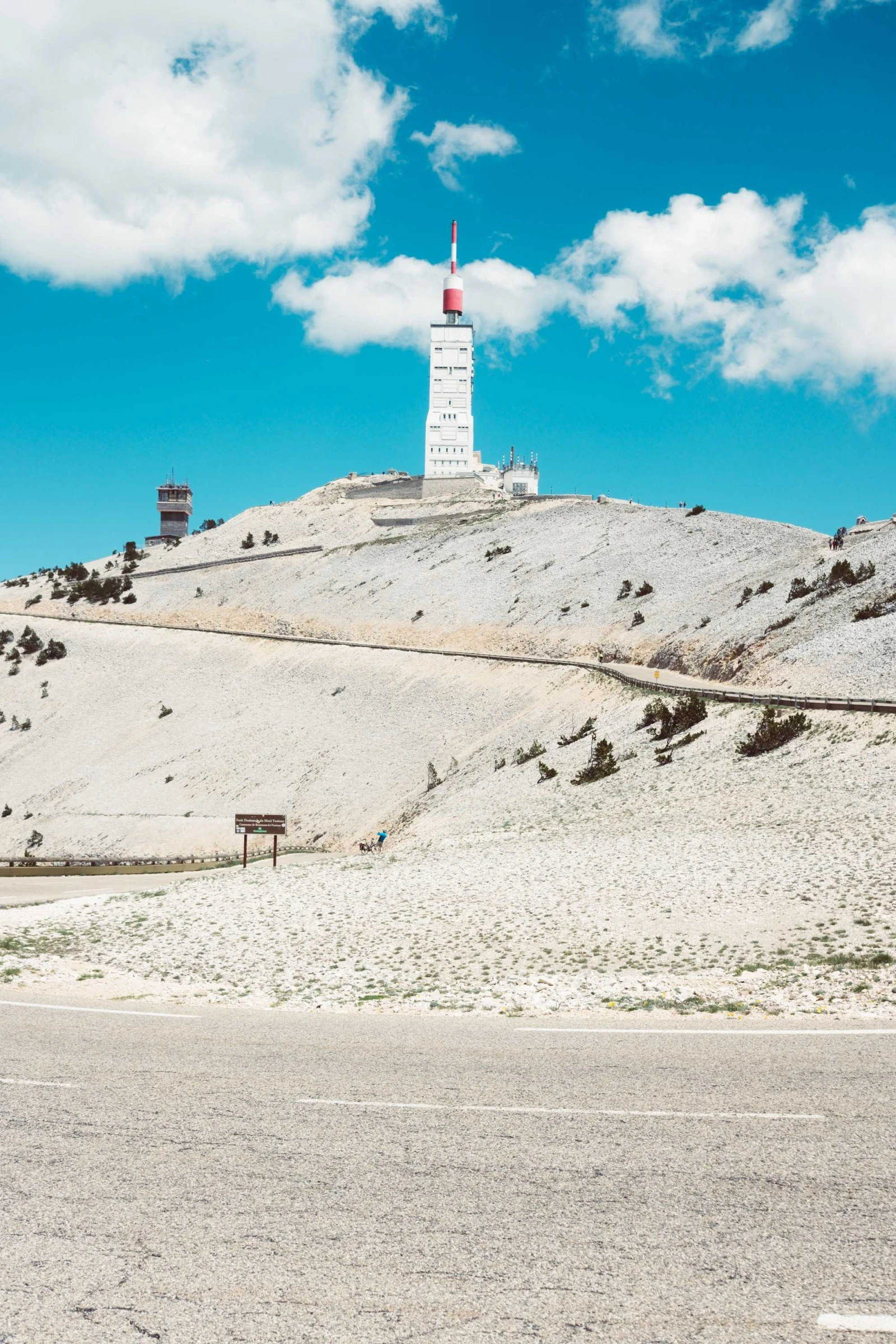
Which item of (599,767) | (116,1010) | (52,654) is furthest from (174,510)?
(116,1010)

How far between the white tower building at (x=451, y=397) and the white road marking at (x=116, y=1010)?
10901 centimetres

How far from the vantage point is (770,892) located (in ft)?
61.3

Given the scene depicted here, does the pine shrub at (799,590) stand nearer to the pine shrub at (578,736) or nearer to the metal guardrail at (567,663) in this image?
the metal guardrail at (567,663)

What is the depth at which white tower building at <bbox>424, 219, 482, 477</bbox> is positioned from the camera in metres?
121

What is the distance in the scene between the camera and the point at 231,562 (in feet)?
332

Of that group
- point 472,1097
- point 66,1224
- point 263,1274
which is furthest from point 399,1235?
point 472,1097

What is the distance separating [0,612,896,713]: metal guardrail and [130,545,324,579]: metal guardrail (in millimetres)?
12446

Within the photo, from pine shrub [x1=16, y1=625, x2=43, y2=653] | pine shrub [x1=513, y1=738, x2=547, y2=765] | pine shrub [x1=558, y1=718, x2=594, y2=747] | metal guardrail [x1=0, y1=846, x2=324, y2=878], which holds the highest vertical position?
pine shrub [x1=16, y1=625, x2=43, y2=653]

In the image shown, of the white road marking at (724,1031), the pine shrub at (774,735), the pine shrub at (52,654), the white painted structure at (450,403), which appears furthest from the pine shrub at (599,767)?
the white painted structure at (450,403)

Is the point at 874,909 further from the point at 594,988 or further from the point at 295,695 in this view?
the point at 295,695

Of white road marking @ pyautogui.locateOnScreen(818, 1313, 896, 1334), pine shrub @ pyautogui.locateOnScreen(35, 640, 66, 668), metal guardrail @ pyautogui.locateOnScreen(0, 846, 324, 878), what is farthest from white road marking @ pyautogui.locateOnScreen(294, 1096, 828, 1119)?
pine shrub @ pyautogui.locateOnScreen(35, 640, 66, 668)

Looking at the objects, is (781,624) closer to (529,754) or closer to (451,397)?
(529,754)

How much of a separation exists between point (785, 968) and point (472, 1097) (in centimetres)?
750

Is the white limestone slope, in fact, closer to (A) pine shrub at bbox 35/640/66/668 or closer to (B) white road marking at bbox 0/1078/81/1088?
(A) pine shrub at bbox 35/640/66/668
